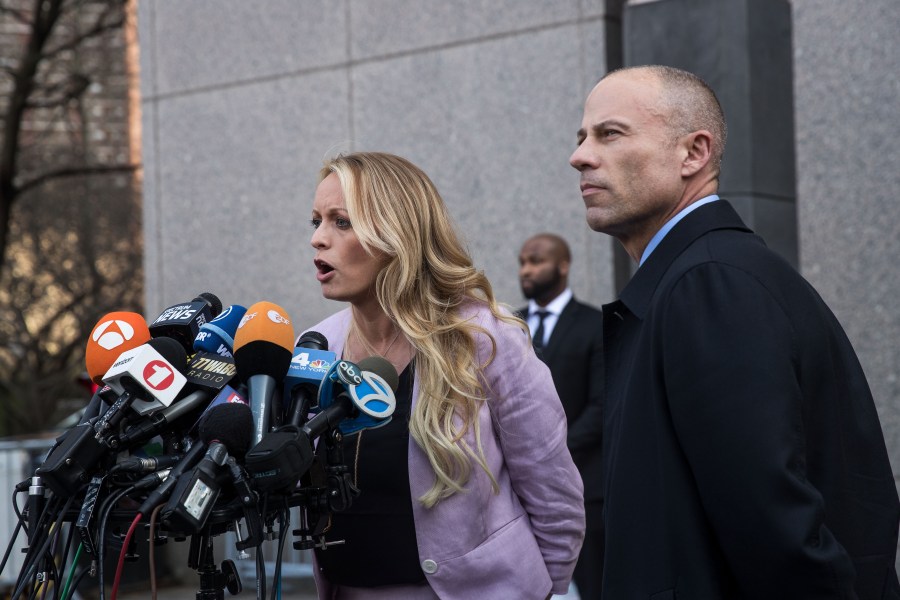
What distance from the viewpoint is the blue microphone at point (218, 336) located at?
2.50 meters

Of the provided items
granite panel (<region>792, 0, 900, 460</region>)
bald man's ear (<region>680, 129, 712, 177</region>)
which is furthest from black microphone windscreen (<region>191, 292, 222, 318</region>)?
granite panel (<region>792, 0, 900, 460</region>)

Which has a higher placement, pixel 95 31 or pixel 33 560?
pixel 95 31

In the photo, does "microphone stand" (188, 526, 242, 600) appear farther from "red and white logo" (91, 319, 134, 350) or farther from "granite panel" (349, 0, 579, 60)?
"granite panel" (349, 0, 579, 60)

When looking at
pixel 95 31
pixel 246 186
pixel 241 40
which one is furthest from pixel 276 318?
pixel 95 31

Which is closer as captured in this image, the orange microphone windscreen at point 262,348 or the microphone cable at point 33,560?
the microphone cable at point 33,560

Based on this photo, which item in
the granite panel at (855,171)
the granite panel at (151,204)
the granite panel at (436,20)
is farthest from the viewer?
the granite panel at (151,204)

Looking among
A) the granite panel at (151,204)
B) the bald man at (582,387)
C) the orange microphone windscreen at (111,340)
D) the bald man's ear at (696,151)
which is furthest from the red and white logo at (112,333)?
the granite panel at (151,204)

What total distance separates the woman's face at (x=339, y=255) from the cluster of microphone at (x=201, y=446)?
0.45 metres

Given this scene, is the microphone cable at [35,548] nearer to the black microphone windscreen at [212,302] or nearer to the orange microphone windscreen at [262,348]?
the orange microphone windscreen at [262,348]

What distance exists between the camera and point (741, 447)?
185 centimetres

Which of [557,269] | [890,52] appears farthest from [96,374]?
[890,52]

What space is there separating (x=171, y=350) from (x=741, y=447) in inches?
Result: 43.6

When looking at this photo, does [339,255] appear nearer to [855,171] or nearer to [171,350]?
[171,350]

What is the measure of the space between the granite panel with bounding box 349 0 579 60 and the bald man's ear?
4.60 metres
